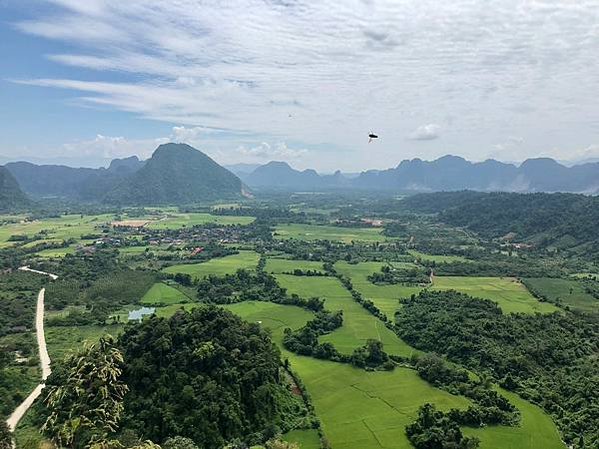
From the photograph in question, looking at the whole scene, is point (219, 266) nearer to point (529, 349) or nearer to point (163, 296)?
point (163, 296)

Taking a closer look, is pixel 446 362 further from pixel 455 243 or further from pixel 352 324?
pixel 455 243

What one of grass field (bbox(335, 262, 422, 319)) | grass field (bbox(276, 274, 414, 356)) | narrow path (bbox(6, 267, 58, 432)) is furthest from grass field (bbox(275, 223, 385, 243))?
narrow path (bbox(6, 267, 58, 432))

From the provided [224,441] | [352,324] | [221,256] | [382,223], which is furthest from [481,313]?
[382,223]

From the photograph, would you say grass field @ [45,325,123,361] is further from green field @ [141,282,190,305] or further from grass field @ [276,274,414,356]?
grass field @ [276,274,414,356]

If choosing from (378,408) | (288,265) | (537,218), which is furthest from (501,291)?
(537,218)

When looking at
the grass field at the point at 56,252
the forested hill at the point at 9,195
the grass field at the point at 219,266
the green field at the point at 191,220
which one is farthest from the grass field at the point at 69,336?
the forested hill at the point at 9,195
